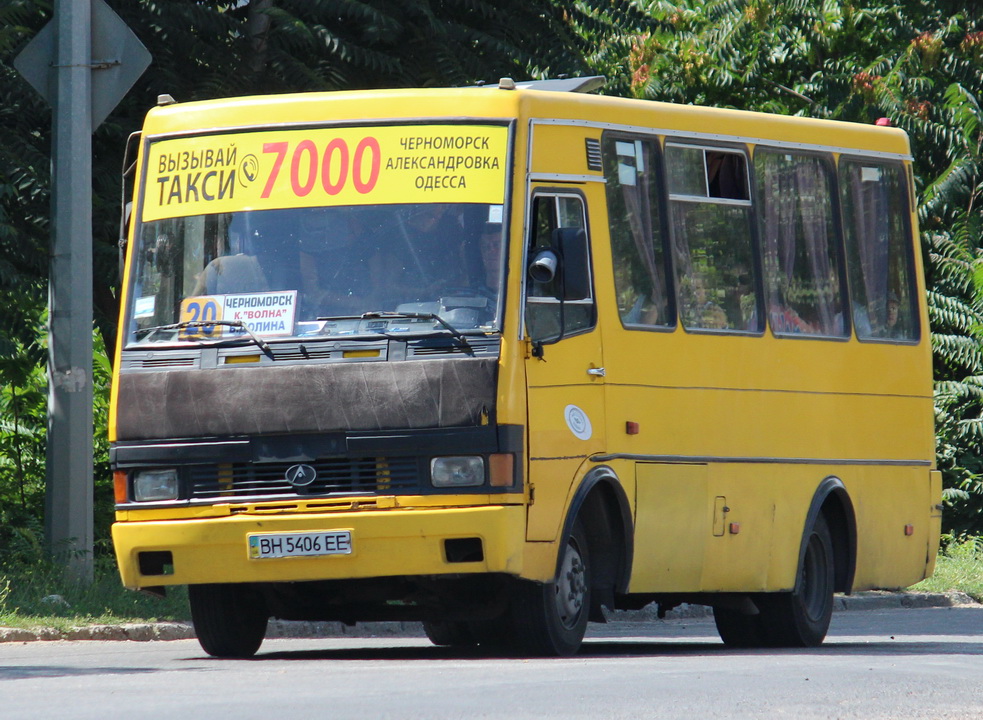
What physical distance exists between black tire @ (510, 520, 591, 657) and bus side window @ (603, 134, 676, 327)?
1369 mm

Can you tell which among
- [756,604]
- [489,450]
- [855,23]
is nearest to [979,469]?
[855,23]

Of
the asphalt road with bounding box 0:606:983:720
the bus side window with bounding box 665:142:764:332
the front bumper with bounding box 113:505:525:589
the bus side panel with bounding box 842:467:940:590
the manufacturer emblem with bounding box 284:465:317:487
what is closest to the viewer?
the asphalt road with bounding box 0:606:983:720

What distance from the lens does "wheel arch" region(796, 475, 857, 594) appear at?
42.5 ft

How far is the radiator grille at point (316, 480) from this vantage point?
10.1 m

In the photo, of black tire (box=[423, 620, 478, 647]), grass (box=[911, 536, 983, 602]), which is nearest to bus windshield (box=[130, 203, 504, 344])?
black tire (box=[423, 620, 478, 647])

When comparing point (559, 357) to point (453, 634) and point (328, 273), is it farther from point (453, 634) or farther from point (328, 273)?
point (453, 634)

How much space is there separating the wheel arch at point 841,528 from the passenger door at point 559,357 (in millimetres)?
2738

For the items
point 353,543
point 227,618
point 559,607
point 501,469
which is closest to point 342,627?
point 227,618

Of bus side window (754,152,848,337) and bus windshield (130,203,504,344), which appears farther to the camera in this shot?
bus side window (754,152,848,337)

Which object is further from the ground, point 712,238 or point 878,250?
point 878,250

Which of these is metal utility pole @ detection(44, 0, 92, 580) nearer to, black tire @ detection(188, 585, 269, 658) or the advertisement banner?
black tire @ detection(188, 585, 269, 658)

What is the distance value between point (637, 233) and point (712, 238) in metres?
0.88

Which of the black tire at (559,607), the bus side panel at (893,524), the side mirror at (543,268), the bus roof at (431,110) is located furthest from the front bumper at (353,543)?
the bus side panel at (893,524)

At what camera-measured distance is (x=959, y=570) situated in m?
19.6
